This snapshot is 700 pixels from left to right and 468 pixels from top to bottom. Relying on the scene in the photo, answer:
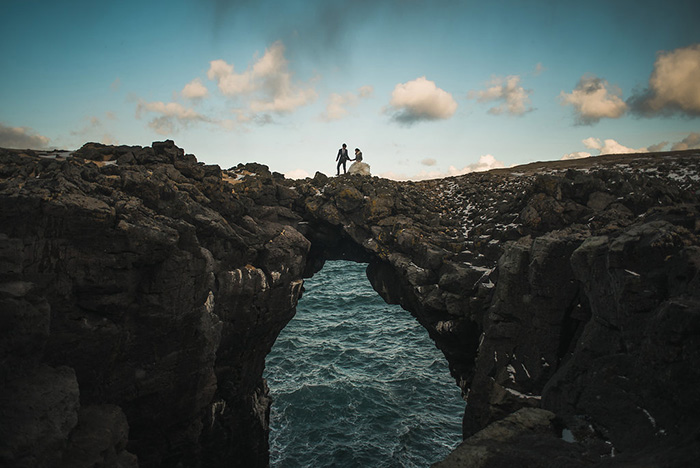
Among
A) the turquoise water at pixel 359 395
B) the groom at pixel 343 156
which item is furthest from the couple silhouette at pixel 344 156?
the turquoise water at pixel 359 395

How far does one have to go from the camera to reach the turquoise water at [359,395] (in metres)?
25.7

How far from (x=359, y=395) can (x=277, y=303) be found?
43.6 ft

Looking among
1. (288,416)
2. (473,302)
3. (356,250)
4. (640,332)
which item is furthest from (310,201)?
(640,332)

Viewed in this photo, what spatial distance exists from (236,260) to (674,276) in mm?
18933

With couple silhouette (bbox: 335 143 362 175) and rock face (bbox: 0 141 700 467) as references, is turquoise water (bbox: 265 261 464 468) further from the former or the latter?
couple silhouette (bbox: 335 143 362 175)

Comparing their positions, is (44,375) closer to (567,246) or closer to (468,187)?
(567,246)

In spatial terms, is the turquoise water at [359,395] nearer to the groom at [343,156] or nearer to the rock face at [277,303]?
the rock face at [277,303]

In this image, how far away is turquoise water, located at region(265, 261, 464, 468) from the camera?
25.7 m

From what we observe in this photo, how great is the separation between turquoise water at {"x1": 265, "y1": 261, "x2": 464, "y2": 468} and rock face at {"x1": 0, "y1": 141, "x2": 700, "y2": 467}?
440 centimetres

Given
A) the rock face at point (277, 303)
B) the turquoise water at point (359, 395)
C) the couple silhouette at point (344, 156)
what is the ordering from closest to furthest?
the rock face at point (277, 303) < the turquoise water at point (359, 395) < the couple silhouette at point (344, 156)

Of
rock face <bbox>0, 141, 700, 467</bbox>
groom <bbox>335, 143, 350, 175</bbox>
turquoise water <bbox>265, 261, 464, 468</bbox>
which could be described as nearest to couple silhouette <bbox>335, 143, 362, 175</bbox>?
groom <bbox>335, 143, 350, 175</bbox>

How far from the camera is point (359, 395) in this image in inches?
1252

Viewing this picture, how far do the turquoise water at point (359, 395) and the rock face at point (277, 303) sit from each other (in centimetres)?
440

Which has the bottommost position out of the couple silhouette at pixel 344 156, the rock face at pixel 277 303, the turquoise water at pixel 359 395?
the turquoise water at pixel 359 395
